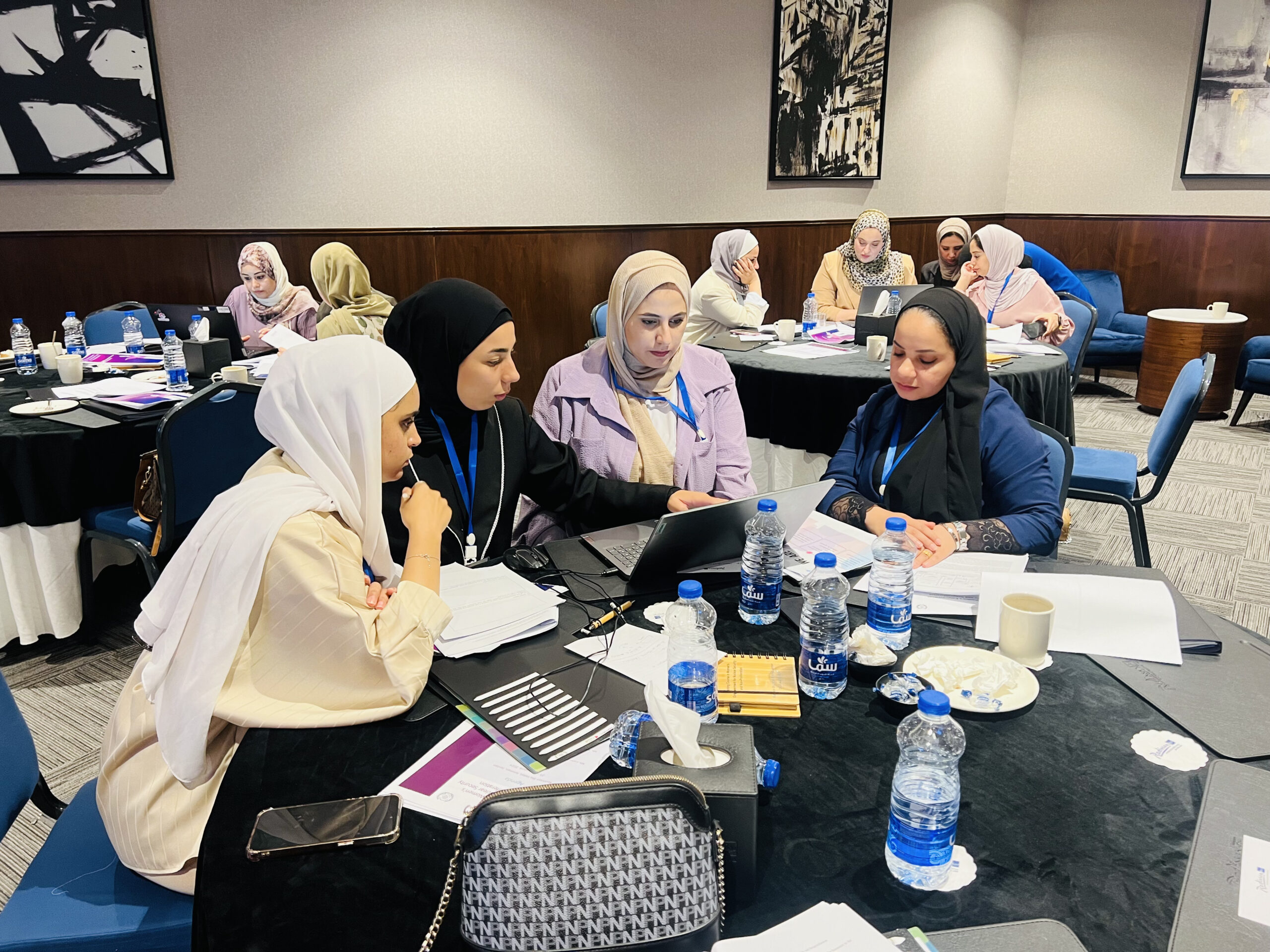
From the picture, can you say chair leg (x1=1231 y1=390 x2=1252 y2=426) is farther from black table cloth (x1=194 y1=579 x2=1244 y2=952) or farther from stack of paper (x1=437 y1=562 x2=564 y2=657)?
stack of paper (x1=437 y1=562 x2=564 y2=657)

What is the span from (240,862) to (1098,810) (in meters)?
0.99

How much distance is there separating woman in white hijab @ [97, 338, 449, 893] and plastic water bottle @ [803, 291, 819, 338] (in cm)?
367

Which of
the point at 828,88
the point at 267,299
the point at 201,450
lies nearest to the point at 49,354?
the point at 267,299

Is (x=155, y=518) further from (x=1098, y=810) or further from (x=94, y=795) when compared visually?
(x=1098, y=810)

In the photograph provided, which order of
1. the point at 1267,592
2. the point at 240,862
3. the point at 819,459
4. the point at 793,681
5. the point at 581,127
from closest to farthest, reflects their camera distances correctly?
the point at 240,862 < the point at 793,681 < the point at 1267,592 < the point at 819,459 < the point at 581,127

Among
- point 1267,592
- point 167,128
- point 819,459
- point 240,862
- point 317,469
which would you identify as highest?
point 167,128

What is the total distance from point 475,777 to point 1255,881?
0.88 metres

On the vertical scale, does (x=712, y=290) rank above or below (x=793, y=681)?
above

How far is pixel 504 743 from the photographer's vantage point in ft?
3.82

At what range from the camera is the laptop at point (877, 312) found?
406cm

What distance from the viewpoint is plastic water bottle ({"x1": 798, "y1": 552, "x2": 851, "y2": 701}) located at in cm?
127

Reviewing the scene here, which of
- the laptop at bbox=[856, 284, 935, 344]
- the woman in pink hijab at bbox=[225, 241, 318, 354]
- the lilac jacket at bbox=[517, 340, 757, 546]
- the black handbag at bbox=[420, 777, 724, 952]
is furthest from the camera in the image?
the woman in pink hijab at bbox=[225, 241, 318, 354]

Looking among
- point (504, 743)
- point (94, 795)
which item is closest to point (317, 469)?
point (504, 743)

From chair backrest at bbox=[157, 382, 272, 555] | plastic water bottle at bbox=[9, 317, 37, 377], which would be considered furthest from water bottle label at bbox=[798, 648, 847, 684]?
plastic water bottle at bbox=[9, 317, 37, 377]
